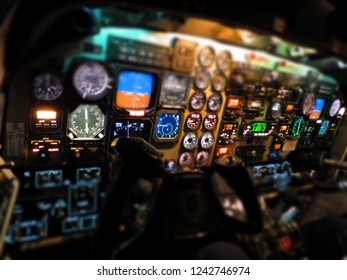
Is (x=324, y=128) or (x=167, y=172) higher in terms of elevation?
(x=167, y=172)

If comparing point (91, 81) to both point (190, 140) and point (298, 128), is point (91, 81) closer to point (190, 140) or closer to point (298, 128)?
point (190, 140)

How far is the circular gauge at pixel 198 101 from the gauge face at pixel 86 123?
142 centimetres

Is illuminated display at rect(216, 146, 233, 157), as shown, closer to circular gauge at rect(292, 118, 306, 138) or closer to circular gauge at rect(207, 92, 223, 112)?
Result: circular gauge at rect(207, 92, 223, 112)

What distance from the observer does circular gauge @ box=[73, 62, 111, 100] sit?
6.79 ft

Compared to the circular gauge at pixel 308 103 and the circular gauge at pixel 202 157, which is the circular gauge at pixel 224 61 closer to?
the circular gauge at pixel 308 103

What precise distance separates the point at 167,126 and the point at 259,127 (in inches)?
70.1

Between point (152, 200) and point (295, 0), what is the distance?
1839 mm

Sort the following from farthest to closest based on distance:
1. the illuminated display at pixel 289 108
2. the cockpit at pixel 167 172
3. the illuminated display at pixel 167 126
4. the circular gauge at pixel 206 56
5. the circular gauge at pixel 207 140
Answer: the circular gauge at pixel 207 140, the illuminated display at pixel 167 126, the illuminated display at pixel 289 108, the circular gauge at pixel 206 56, the cockpit at pixel 167 172

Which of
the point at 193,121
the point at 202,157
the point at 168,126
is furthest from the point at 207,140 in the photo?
the point at 168,126

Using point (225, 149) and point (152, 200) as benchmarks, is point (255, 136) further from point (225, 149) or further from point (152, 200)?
point (152, 200)

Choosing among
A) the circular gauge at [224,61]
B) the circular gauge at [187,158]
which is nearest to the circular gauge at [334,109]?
the circular gauge at [187,158]

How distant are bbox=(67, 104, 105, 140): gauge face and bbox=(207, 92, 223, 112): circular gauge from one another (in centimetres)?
173

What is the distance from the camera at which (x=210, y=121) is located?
4633 millimetres

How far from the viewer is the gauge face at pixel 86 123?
147 inches
